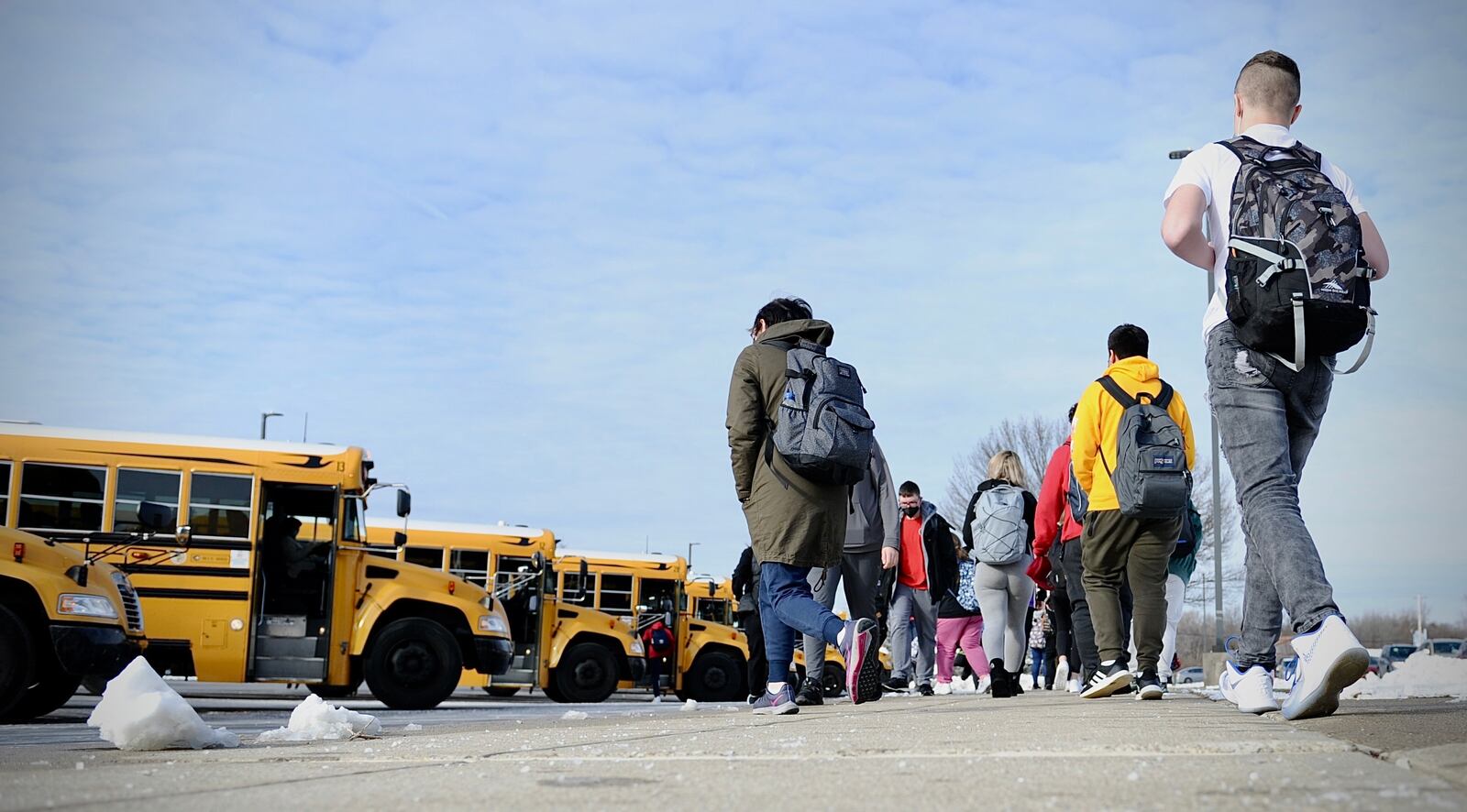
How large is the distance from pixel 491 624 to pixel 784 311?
782cm

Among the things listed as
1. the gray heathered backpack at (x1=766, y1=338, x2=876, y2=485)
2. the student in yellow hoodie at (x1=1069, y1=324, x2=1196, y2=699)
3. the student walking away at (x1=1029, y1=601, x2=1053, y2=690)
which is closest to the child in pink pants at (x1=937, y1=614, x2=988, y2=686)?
the student walking away at (x1=1029, y1=601, x2=1053, y2=690)

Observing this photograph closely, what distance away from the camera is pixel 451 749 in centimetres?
426

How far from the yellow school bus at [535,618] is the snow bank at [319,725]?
12.7 meters

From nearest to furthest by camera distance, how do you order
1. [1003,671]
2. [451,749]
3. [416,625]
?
[451,749] < [1003,671] < [416,625]

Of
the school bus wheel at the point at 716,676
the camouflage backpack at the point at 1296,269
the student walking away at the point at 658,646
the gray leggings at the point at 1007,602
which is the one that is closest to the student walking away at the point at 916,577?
the gray leggings at the point at 1007,602

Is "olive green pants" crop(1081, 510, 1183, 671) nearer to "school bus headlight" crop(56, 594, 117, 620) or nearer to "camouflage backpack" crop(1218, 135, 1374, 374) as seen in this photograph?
"camouflage backpack" crop(1218, 135, 1374, 374)

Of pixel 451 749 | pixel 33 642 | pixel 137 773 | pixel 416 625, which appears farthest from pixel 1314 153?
pixel 416 625

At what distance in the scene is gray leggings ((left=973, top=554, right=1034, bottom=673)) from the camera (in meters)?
9.59

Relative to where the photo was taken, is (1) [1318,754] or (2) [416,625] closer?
(1) [1318,754]

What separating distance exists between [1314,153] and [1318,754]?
253 cm

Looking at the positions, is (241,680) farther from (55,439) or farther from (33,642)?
(33,642)

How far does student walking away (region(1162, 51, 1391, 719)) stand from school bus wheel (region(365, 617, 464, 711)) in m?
9.44

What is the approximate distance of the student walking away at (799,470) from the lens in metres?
6.53

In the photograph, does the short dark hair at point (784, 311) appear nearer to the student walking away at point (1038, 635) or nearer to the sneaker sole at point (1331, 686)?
the sneaker sole at point (1331, 686)
